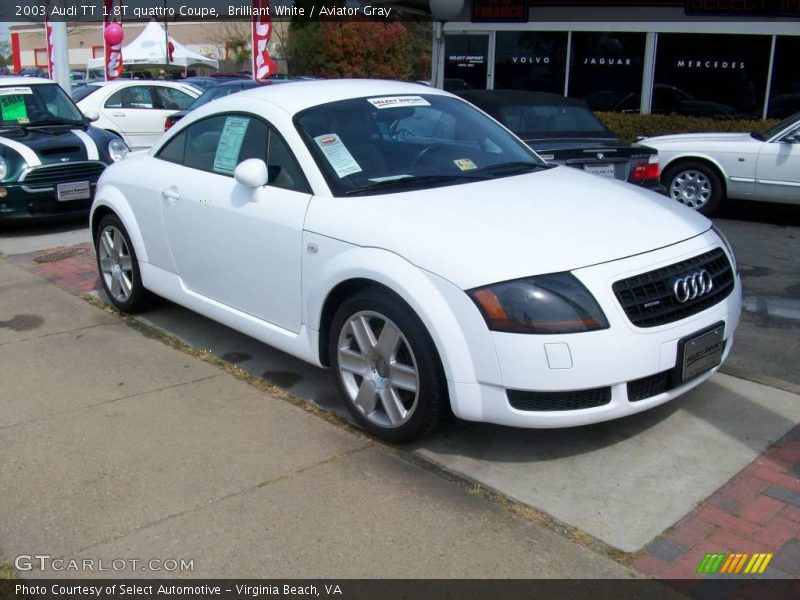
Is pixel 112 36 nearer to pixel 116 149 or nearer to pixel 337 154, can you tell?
pixel 116 149

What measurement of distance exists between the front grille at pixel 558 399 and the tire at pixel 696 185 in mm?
6871

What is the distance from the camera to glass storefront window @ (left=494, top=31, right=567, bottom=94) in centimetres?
1623

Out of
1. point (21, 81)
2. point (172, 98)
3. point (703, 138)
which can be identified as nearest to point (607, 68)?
point (703, 138)

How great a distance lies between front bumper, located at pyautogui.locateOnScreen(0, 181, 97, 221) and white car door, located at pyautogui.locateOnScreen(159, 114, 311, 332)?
13.0 ft

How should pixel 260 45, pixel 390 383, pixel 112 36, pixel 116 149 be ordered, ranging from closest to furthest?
pixel 390 383 < pixel 116 149 < pixel 260 45 < pixel 112 36

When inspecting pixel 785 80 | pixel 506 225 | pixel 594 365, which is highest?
pixel 785 80

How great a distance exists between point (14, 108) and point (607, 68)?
35.0 ft

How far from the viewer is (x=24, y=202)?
28.6ft

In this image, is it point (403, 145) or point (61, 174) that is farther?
point (61, 174)

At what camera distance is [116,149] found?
961 centimetres

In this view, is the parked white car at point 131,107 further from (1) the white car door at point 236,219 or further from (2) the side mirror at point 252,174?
(2) the side mirror at point 252,174

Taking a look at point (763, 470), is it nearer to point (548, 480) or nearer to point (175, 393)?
point (548, 480)
